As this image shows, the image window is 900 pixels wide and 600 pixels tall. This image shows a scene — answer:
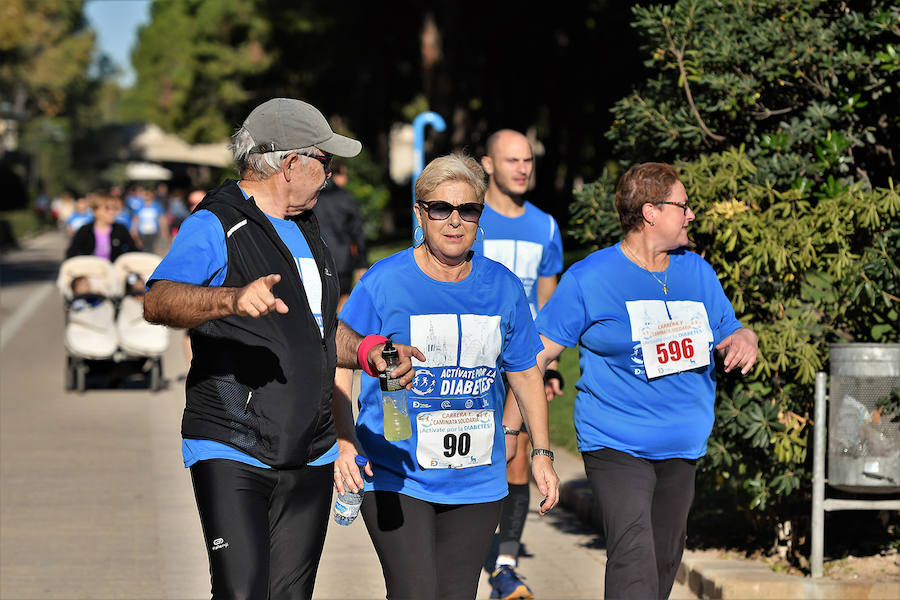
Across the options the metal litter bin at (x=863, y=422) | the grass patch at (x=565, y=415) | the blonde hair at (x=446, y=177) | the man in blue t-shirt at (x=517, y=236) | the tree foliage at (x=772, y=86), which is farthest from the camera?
the grass patch at (x=565, y=415)

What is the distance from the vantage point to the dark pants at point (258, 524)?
13.0 feet

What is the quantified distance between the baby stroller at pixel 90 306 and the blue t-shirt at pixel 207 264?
31.2 feet

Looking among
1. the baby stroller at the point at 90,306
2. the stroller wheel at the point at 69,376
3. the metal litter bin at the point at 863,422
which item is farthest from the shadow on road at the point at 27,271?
the metal litter bin at the point at 863,422

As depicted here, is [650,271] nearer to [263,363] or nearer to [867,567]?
[263,363]

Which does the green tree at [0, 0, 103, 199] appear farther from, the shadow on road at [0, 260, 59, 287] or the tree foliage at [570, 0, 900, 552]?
the tree foliage at [570, 0, 900, 552]

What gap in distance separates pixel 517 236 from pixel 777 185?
1354 millimetres

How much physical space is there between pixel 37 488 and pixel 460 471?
18.0 ft

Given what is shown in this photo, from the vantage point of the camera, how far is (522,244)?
6.98 meters

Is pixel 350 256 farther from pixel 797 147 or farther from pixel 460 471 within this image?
pixel 460 471

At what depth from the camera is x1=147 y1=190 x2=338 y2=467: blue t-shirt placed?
3902mm

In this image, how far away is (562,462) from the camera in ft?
32.3

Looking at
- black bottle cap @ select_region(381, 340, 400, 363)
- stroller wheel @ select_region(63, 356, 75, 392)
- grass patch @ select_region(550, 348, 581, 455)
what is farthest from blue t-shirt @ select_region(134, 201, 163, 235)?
black bottle cap @ select_region(381, 340, 400, 363)

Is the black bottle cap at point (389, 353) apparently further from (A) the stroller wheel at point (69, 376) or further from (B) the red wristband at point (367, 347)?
(A) the stroller wheel at point (69, 376)

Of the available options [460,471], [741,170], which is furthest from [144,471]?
[460,471]
